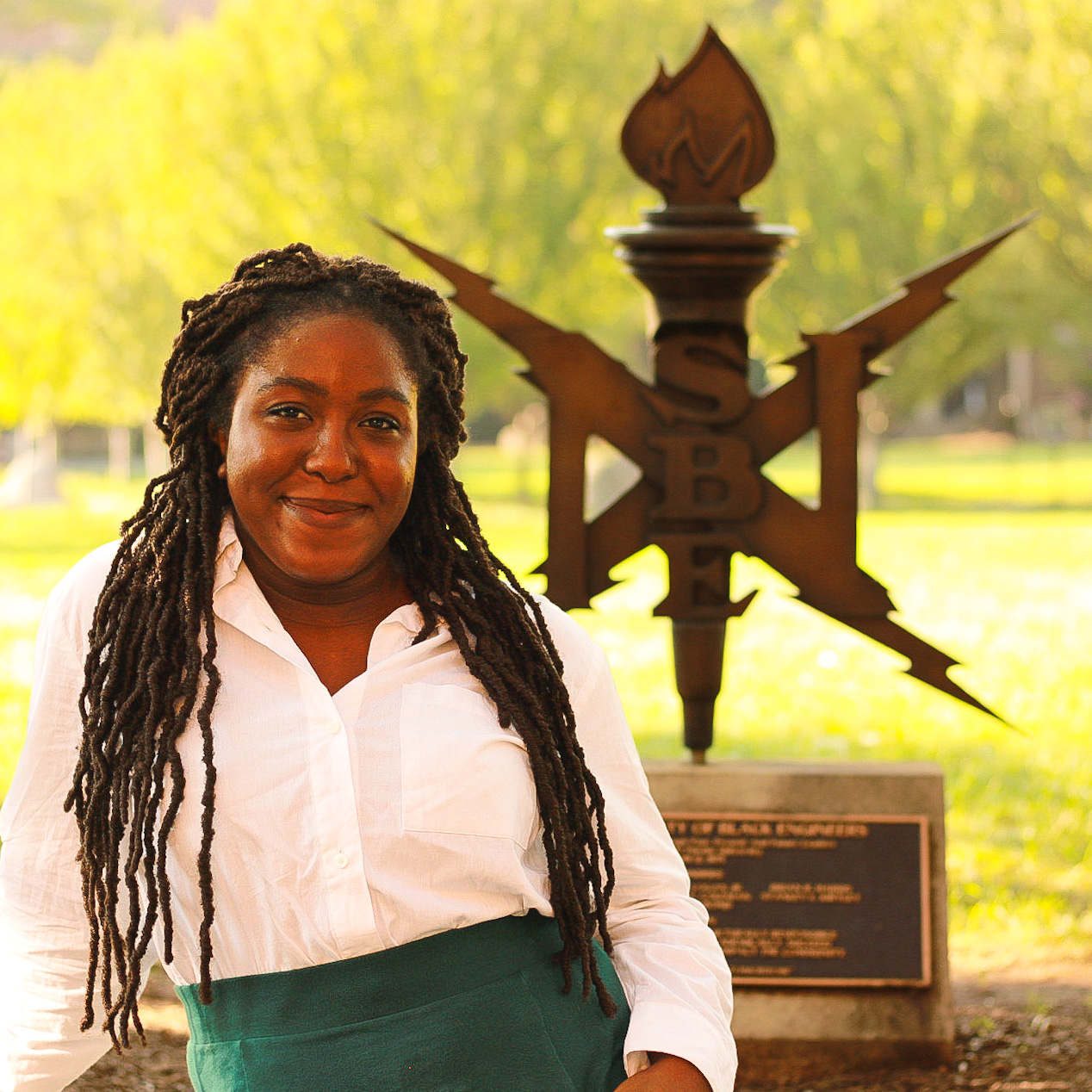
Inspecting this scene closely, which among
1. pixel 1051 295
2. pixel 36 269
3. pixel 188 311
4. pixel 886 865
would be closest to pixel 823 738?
pixel 886 865

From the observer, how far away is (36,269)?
995 inches

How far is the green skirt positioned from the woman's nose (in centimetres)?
58

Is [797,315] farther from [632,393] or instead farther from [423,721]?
[423,721]

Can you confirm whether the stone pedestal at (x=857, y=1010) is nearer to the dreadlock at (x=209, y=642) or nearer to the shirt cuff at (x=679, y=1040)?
the dreadlock at (x=209, y=642)

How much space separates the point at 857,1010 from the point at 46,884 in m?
2.60

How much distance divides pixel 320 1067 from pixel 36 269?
24.9 m

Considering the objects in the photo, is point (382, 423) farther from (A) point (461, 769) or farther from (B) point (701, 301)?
(B) point (701, 301)

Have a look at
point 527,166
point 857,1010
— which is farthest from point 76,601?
point 527,166

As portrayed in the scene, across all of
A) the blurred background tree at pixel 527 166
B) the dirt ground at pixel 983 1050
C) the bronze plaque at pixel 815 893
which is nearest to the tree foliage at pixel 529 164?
the blurred background tree at pixel 527 166

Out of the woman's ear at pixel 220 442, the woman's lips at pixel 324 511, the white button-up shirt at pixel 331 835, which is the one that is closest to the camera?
the white button-up shirt at pixel 331 835

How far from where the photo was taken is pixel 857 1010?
4.17 m

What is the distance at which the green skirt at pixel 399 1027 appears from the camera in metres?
1.99

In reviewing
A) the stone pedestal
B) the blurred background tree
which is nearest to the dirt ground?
the stone pedestal

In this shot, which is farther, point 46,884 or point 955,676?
point 955,676
